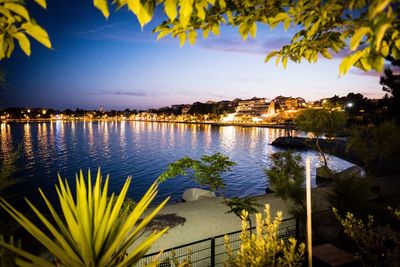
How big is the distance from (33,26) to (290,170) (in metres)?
11.7

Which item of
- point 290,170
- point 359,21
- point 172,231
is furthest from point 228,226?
point 359,21

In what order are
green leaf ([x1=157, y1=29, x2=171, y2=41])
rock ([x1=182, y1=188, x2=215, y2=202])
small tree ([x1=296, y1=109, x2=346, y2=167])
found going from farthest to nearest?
Answer: rock ([x1=182, y1=188, x2=215, y2=202]) → small tree ([x1=296, y1=109, x2=346, y2=167]) → green leaf ([x1=157, y1=29, x2=171, y2=41])

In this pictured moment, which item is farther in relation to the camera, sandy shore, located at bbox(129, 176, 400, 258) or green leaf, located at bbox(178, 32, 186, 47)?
sandy shore, located at bbox(129, 176, 400, 258)

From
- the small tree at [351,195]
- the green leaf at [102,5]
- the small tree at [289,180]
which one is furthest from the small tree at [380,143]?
the green leaf at [102,5]

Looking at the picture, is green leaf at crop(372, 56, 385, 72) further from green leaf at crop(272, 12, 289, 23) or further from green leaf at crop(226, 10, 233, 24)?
green leaf at crop(226, 10, 233, 24)

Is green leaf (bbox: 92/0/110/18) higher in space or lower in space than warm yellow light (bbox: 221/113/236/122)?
higher

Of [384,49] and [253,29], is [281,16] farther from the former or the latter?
[384,49]

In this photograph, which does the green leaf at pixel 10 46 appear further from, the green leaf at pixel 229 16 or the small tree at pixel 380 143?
the small tree at pixel 380 143

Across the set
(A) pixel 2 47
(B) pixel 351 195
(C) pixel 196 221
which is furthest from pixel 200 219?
(A) pixel 2 47

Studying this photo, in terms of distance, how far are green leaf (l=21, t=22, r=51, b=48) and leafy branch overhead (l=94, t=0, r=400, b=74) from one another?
395mm

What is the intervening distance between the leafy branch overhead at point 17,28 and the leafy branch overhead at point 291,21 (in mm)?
416

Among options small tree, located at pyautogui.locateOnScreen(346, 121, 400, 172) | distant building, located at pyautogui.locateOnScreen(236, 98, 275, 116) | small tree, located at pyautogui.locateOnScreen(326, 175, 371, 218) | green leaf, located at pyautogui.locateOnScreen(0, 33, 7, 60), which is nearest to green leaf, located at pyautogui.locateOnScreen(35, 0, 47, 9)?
green leaf, located at pyautogui.locateOnScreen(0, 33, 7, 60)

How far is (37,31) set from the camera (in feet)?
6.03

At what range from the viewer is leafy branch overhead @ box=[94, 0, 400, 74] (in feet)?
6.61
